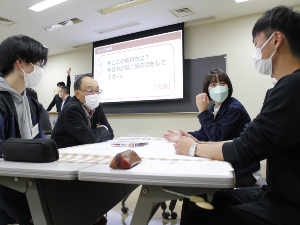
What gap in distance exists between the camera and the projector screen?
399 centimetres

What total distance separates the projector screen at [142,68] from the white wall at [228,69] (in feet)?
1.16

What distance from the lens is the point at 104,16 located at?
3.81 meters

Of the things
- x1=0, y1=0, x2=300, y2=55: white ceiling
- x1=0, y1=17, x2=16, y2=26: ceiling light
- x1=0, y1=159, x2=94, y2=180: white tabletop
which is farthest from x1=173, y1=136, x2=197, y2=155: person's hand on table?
x1=0, y1=17, x2=16, y2=26: ceiling light

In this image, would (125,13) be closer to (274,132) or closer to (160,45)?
(160,45)

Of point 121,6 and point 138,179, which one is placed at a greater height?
point 121,6

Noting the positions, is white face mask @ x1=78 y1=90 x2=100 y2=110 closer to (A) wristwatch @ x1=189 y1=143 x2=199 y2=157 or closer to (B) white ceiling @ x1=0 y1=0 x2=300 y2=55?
(A) wristwatch @ x1=189 y1=143 x2=199 y2=157

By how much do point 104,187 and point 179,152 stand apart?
53 centimetres

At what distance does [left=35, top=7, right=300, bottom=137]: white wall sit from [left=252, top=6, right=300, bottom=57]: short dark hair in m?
2.99

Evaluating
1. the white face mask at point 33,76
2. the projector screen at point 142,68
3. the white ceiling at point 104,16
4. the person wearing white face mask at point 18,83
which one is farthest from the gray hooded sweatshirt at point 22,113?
the projector screen at point 142,68

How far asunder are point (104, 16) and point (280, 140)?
3871 millimetres

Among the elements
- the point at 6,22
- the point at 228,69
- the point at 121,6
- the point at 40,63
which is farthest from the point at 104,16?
the point at 40,63

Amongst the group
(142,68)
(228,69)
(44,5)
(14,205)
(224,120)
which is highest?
(44,5)

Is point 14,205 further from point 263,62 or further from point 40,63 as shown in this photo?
point 263,62

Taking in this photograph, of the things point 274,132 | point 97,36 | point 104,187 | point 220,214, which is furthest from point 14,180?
point 97,36
